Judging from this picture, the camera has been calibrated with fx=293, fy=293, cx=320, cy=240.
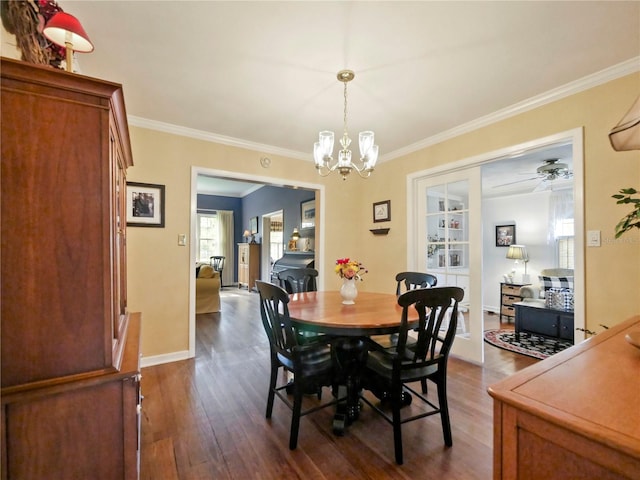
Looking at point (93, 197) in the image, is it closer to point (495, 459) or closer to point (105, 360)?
point (105, 360)

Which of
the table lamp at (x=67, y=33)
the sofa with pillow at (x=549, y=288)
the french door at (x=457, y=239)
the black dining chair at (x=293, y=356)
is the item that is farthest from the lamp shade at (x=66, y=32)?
the sofa with pillow at (x=549, y=288)

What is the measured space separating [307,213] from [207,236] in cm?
418

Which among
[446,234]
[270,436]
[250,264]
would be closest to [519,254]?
[446,234]

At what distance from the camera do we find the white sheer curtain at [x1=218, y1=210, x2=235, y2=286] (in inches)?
339

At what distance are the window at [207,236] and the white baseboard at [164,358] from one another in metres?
5.82

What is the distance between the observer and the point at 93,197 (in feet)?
3.14

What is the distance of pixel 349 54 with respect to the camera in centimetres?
190

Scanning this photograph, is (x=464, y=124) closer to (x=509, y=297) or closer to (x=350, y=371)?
(x=350, y=371)

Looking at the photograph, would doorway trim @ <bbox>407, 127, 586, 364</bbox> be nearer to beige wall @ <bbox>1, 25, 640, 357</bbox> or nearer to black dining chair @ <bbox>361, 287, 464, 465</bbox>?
beige wall @ <bbox>1, 25, 640, 357</bbox>

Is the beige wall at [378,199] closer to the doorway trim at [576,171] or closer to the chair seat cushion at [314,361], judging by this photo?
Result: the doorway trim at [576,171]

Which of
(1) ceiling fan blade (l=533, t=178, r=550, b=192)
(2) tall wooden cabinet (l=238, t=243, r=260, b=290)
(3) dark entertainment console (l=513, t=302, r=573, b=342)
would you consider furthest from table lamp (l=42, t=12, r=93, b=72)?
(2) tall wooden cabinet (l=238, t=243, r=260, b=290)

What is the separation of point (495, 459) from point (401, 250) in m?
3.09

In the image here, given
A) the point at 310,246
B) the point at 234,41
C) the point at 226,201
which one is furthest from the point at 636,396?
the point at 226,201

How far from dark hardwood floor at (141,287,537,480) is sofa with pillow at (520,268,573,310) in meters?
1.66
